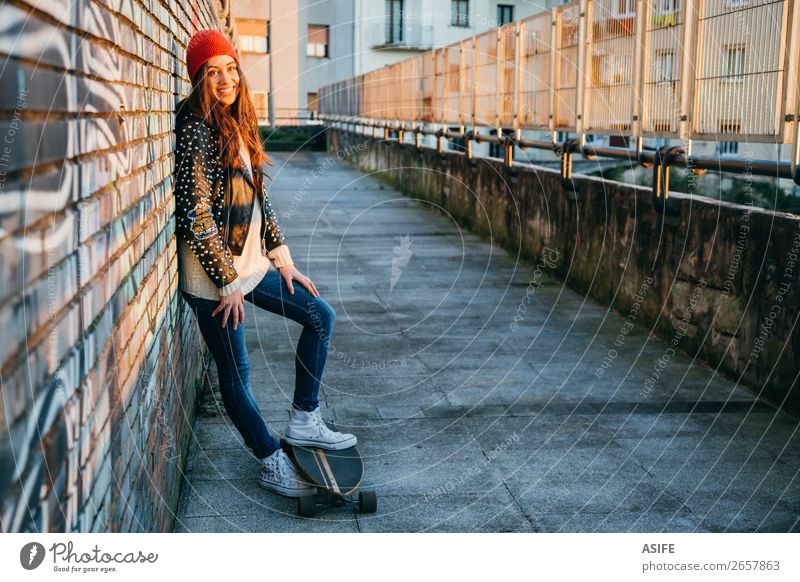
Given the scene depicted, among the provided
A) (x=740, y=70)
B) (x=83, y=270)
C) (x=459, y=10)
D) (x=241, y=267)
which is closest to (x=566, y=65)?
(x=740, y=70)

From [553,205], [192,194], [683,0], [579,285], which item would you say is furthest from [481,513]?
[553,205]

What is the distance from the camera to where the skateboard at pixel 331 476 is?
14.0 ft

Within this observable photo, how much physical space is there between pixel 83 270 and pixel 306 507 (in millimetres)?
2207

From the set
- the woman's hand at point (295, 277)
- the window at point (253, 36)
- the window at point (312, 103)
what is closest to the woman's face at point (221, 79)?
the woman's hand at point (295, 277)

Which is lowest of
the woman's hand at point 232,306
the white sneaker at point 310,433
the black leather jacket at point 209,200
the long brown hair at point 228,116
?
the white sneaker at point 310,433

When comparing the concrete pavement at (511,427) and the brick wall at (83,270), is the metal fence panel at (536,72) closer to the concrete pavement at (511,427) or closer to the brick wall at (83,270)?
the concrete pavement at (511,427)

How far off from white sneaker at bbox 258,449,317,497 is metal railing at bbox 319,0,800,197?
3.34m

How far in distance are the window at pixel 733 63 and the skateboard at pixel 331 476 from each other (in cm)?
387

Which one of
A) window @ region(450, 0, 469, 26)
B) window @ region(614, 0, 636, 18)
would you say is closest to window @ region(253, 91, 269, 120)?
window @ region(450, 0, 469, 26)

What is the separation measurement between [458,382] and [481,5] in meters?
42.1

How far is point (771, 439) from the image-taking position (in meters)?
5.29

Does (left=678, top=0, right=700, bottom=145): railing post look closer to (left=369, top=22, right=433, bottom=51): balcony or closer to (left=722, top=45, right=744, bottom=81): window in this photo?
(left=722, top=45, right=744, bottom=81): window

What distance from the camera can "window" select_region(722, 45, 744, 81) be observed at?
22.2 feet

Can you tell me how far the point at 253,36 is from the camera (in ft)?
156
